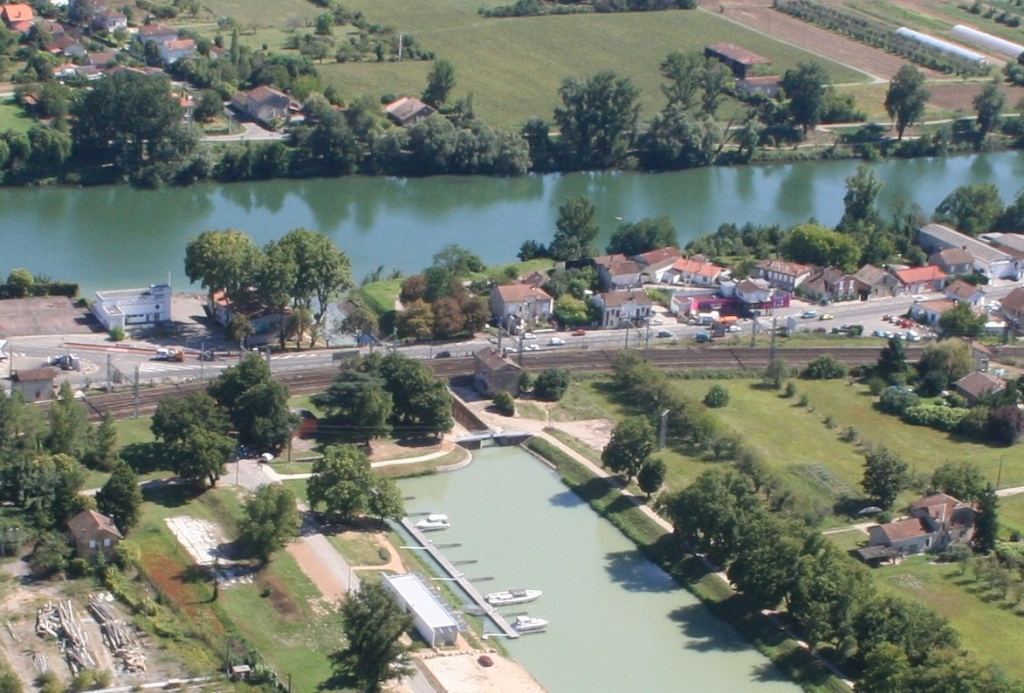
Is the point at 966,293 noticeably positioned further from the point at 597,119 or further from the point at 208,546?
the point at 208,546

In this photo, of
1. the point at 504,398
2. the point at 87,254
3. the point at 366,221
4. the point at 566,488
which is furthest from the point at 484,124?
the point at 566,488

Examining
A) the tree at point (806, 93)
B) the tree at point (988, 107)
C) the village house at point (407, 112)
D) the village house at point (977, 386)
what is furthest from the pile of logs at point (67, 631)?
the tree at point (988, 107)

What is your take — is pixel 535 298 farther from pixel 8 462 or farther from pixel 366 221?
pixel 8 462

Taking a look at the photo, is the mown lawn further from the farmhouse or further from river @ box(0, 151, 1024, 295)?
the farmhouse

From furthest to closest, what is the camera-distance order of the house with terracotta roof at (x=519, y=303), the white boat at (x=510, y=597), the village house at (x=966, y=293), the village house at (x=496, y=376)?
1. the village house at (x=966, y=293)
2. the house with terracotta roof at (x=519, y=303)
3. the village house at (x=496, y=376)
4. the white boat at (x=510, y=597)

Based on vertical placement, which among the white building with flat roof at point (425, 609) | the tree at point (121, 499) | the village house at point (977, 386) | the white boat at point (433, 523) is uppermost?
the village house at point (977, 386)

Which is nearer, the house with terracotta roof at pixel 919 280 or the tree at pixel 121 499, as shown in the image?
the tree at pixel 121 499

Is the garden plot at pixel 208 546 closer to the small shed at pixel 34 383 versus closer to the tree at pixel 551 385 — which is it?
the small shed at pixel 34 383
